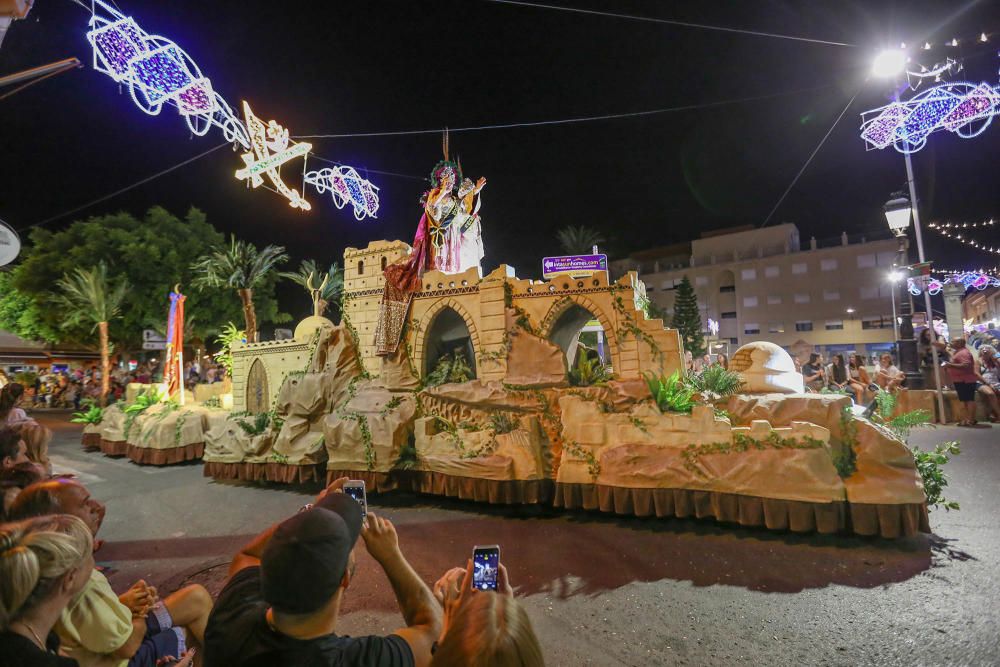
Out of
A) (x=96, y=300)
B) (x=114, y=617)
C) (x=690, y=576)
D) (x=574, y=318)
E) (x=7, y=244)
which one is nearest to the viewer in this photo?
(x=114, y=617)

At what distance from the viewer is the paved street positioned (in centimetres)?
435

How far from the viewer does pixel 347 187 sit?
12.3m

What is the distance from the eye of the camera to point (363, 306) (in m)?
12.2

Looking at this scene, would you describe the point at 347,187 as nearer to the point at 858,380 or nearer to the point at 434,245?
the point at 434,245

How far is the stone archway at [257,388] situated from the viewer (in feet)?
47.5

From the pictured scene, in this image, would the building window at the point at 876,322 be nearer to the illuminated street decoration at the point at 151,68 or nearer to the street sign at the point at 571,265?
the street sign at the point at 571,265

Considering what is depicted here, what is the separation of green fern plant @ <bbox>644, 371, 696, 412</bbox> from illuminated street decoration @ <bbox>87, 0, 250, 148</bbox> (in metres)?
9.60

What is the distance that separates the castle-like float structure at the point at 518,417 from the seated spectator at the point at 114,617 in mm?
5983

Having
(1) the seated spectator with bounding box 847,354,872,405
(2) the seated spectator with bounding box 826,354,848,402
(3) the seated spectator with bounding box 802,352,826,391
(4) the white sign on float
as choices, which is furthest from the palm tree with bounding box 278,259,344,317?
(2) the seated spectator with bounding box 826,354,848,402

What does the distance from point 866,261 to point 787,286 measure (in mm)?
5504

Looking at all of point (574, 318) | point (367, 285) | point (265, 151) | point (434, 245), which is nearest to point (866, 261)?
point (574, 318)

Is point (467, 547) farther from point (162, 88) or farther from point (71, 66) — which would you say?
point (162, 88)

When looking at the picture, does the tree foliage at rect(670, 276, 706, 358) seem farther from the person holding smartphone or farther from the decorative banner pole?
the person holding smartphone

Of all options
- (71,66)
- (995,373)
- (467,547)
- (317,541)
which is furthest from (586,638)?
(995,373)
